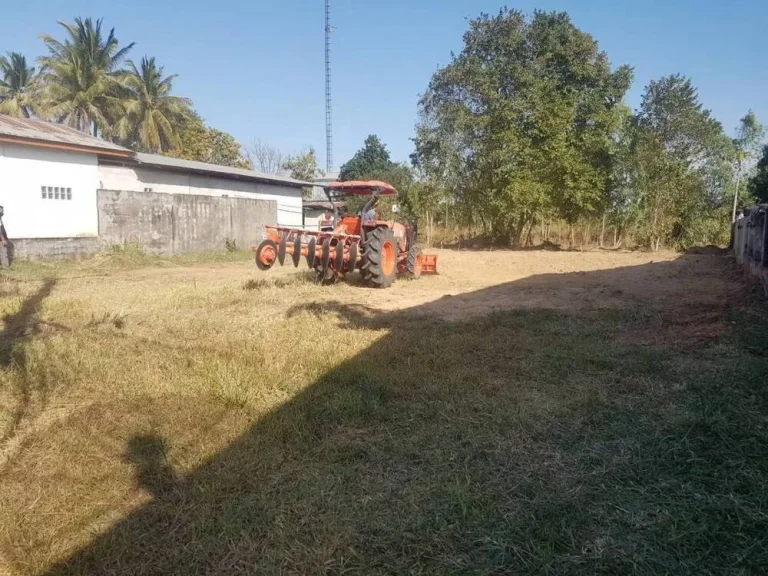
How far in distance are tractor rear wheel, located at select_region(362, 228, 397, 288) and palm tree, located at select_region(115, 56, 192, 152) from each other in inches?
1023

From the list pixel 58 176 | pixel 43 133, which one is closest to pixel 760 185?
pixel 58 176

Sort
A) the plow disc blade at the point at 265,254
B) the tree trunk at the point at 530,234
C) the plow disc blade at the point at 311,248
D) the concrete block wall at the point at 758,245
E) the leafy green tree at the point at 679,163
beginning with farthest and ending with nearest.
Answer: the tree trunk at the point at 530,234 → the leafy green tree at the point at 679,163 → the plow disc blade at the point at 311,248 → the plow disc blade at the point at 265,254 → the concrete block wall at the point at 758,245

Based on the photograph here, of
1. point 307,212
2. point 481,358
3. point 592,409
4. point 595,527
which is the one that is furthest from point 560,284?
point 307,212

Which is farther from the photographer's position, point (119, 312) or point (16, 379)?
point (119, 312)

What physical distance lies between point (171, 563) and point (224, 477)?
0.62m

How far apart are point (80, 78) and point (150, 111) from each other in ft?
12.5

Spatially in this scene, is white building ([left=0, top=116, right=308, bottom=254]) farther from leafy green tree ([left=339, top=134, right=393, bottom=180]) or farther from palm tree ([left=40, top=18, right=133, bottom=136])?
leafy green tree ([left=339, top=134, right=393, bottom=180])

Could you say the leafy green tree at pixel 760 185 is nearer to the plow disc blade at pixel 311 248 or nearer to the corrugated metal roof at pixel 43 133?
the plow disc blade at pixel 311 248

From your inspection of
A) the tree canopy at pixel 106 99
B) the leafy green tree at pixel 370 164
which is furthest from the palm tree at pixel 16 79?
the leafy green tree at pixel 370 164

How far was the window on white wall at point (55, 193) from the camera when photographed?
598 inches

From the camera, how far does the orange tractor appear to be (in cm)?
888

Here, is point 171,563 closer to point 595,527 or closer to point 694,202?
point 595,527

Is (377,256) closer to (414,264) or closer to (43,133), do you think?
(414,264)

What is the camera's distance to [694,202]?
1995 cm
